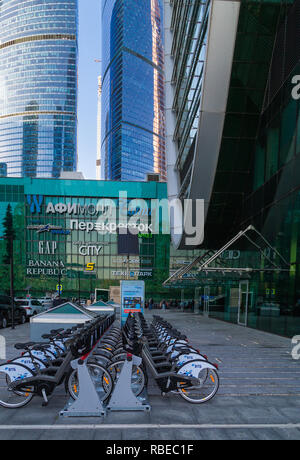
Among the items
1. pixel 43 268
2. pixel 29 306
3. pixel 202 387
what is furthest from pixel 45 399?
pixel 43 268

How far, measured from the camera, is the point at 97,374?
609 cm

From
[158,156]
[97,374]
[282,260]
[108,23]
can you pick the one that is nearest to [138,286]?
[282,260]

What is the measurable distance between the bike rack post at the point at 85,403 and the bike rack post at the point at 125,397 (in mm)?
250

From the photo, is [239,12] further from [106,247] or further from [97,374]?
[106,247]

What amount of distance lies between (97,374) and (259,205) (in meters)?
13.7

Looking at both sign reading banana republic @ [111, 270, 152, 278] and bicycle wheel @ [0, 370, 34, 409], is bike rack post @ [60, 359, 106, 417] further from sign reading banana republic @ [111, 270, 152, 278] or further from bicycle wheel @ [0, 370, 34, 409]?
sign reading banana republic @ [111, 270, 152, 278]

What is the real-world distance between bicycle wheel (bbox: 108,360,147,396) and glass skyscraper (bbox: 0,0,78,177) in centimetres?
17894

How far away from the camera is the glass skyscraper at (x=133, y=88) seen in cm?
15688

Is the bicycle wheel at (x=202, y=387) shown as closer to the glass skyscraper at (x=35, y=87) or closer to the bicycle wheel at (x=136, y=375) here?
the bicycle wheel at (x=136, y=375)

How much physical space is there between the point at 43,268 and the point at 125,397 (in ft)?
186

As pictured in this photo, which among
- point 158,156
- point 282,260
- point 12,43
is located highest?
point 12,43

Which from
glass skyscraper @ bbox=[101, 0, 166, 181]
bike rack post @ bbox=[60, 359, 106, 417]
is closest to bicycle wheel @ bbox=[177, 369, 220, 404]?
bike rack post @ bbox=[60, 359, 106, 417]

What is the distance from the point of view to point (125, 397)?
215 inches

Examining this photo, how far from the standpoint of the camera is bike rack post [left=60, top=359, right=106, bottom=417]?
5176mm
